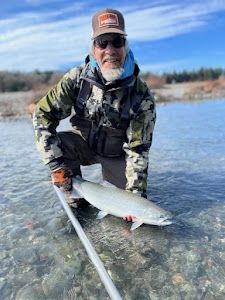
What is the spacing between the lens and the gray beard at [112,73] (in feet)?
14.8

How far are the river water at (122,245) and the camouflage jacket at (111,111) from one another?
614mm

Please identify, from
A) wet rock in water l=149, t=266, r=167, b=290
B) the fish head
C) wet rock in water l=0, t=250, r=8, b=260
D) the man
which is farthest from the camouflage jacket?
wet rock in water l=0, t=250, r=8, b=260

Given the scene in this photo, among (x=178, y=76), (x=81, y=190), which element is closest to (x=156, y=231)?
(x=81, y=190)

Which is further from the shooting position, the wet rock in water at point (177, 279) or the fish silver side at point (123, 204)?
the fish silver side at point (123, 204)

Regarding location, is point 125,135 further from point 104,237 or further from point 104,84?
point 104,237

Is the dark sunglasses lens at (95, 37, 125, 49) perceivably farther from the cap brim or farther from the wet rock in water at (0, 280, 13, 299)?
the wet rock in water at (0, 280, 13, 299)

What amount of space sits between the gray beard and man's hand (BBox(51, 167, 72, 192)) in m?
1.12

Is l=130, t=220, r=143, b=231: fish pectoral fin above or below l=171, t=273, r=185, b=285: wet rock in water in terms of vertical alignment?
above

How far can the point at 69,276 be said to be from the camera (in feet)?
12.0

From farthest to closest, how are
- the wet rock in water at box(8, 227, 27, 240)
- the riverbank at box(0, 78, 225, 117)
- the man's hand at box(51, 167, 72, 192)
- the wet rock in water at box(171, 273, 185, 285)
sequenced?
the riverbank at box(0, 78, 225, 117)
the man's hand at box(51, 167, 72, 192)
the wet rock in water at box(8, 227, 27, 240)
the wet rock in water at box(171, 273, 185, 285)

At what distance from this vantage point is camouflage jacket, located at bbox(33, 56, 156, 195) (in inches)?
186

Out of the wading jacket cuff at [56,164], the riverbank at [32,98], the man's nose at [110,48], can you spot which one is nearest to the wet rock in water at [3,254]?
the wading jacket cuff at [56,164]

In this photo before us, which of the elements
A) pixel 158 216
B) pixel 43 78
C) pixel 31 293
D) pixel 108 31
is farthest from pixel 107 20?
pixel 43 78

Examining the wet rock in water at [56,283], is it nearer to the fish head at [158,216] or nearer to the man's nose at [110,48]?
the fish head at [158,216]
